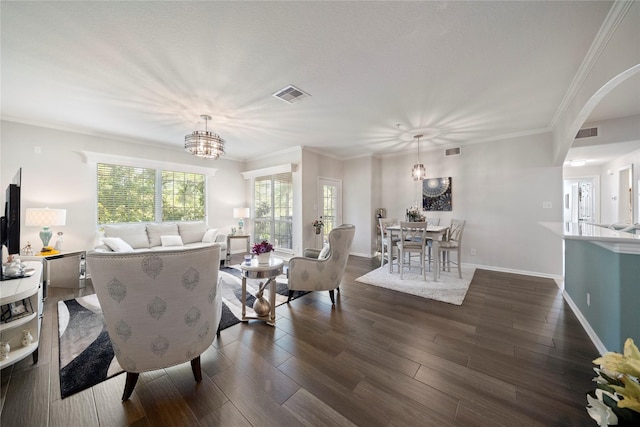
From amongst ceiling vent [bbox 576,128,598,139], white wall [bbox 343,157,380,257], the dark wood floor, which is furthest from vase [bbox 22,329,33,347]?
ceiling vent [bbox 576,128,598,139]

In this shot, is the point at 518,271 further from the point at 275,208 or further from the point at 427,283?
the point at 275,208

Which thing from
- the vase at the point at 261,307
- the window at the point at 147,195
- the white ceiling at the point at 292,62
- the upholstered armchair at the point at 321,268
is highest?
the white ceiling at the point at 292,62

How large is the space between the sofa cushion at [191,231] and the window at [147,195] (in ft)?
1.59

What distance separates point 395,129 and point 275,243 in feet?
12.6

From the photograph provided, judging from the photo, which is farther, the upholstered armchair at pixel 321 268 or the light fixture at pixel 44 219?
the light fixture at pixel 44 219

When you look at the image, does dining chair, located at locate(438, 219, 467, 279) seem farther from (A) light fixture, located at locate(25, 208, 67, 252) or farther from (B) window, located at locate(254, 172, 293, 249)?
(A) light fixture, located at locate(25, 208, 67, 252)

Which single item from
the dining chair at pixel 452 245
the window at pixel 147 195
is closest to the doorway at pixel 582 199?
the dining chair at pixel 452 245

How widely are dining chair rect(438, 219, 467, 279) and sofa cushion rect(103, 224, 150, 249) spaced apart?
551 cm

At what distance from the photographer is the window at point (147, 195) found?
439cm

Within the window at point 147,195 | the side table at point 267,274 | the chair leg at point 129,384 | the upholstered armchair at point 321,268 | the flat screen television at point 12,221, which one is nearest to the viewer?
the chair leg at point 129,384

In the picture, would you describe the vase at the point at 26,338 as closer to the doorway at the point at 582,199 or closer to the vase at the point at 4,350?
the vase at the point at 4,350

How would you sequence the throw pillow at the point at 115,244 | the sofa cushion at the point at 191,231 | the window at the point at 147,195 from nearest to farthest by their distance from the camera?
the throw pillow at the point at 115,244 < the window at the point at 147,195 < the sofa cushion at the point at 191,231

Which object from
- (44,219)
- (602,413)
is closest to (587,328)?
(602,413)

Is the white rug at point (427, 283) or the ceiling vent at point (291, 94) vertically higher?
the ceiling vent at point (291, 94)
